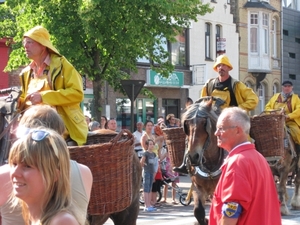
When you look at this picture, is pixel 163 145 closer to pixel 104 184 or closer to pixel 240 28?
pixel 104 184

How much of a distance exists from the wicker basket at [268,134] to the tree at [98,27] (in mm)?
9037

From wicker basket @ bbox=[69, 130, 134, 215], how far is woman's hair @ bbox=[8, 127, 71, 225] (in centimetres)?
236

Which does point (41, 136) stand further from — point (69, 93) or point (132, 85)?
point (132, 85)

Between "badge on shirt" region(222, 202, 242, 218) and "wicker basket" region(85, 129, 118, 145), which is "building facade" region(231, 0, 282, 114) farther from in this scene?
"badge on shirt" region(222, 202, 242, 218)

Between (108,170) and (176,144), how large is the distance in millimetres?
4210

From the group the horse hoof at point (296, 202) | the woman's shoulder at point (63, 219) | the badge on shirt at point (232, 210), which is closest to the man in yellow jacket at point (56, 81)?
A: the badge on shirt at point (232, 210)

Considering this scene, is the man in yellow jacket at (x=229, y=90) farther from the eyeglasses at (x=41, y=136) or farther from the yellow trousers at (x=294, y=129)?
the eyeglasses at (x=41, y=136)

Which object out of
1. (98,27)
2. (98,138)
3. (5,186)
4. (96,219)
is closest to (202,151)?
(98,138)

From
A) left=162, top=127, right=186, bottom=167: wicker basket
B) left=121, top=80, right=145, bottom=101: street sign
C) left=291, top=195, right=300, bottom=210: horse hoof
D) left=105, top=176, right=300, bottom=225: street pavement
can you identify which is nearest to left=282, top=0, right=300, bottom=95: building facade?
left=121, top=80, right=145, bottom=101: street sign

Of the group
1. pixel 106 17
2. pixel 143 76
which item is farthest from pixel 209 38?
pixel 106 17

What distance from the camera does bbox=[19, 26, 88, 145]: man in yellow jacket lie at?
20.8 ft

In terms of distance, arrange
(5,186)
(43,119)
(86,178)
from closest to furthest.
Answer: (5,186) < (86,178) < (43,119)

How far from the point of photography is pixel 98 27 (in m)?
19.7

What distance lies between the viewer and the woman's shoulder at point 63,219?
10.6 feet
